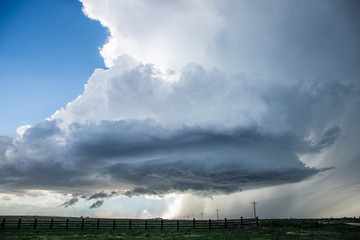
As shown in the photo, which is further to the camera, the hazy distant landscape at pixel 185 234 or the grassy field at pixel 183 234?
the hazy distant landscape at pixel 185 234

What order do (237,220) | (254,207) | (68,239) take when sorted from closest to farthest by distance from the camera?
(68,239) < (237,220) < (254,207)

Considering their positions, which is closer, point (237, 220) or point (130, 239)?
point (130, 239)

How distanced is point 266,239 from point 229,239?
373cm

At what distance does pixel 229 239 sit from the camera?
23.1 m

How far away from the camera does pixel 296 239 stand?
2242 centimetres

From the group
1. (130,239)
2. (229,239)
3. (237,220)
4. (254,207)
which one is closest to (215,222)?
(237,220)

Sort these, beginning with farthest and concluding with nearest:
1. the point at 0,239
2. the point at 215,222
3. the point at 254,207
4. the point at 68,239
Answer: the point at 254,207 < the point at 215,222 < the point at 68,239 < the point at 0,239

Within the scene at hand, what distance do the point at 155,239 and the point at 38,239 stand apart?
1119 cm

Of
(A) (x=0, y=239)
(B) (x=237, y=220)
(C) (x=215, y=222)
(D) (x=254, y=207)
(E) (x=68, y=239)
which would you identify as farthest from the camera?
(D) (x=254, y=207)

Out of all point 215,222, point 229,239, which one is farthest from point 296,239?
point 215,222

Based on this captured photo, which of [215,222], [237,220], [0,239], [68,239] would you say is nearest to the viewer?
[0,239]

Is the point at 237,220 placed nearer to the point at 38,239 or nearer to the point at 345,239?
the point at 345,239

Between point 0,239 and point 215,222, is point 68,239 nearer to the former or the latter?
point 0,239

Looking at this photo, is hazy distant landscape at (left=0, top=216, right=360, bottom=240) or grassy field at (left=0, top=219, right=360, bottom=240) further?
hazy distant landscape at (left=0, top=216, right=360, bottom=240)
